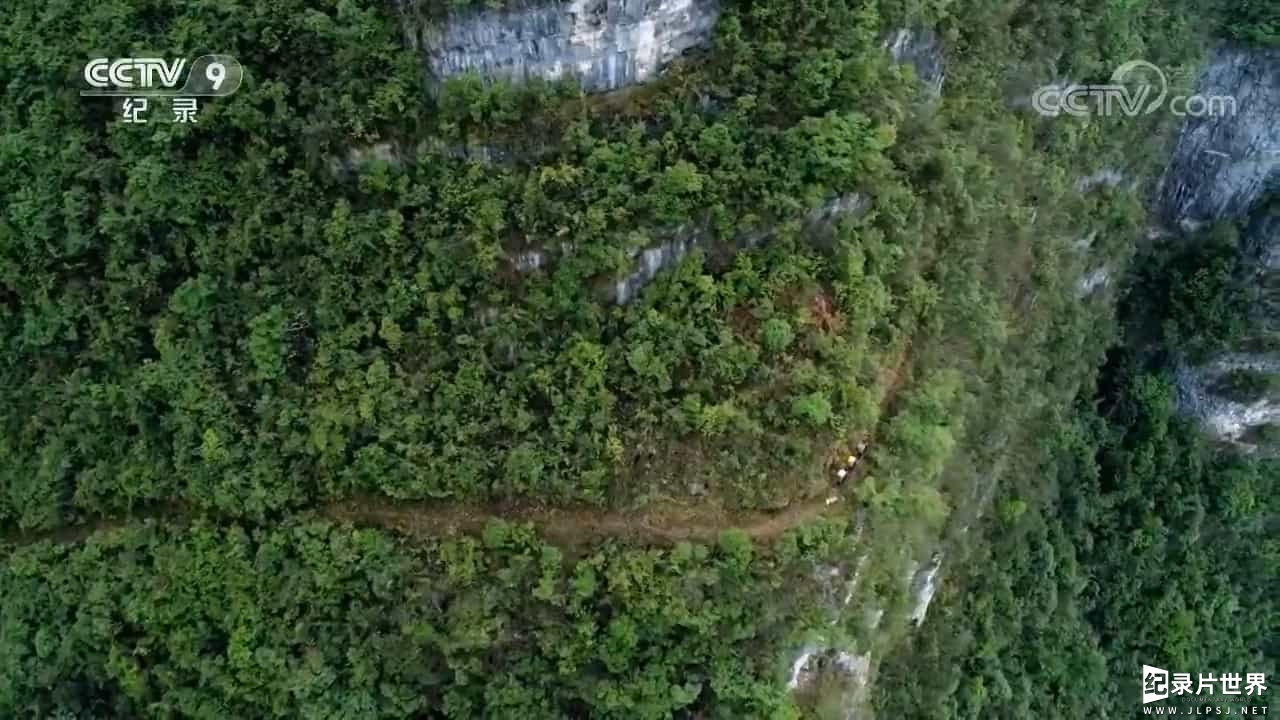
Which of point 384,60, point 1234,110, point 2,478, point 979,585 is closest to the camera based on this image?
point 384,60

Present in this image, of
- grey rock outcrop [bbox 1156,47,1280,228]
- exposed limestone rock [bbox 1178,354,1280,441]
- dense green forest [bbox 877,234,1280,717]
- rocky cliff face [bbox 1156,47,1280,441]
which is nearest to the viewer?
dense green forest [bbox 877,234,1280,717]

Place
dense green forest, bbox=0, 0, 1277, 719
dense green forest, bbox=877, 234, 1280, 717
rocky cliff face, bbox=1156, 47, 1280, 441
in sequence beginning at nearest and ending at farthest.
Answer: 1. dense green forest, bbox=0, 0, 1277, 719
2. dense green forest, bbox=877, 234, 1280, 717
3. rocky cliff face, bbox=1156, 47, 1280, 441

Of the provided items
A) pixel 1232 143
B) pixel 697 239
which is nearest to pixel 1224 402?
pixel 1232 143

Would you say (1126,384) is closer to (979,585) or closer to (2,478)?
(979,585)

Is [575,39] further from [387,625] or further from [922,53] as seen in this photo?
[387,625]

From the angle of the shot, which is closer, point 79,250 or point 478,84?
point 478,84

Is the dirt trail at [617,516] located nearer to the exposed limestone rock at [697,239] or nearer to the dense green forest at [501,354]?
the dense green forest at [501,354]

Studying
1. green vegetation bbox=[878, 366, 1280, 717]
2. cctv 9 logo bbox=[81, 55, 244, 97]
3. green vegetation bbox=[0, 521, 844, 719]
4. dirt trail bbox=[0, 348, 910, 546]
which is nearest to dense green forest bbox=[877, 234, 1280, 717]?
green vegetation bbox=[878, 366, 1280, 717]

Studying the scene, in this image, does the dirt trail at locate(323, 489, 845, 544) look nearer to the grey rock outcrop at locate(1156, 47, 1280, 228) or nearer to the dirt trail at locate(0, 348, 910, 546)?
the dirt trail at locate(0, 348, 910, 546)

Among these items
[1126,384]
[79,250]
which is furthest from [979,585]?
[79,250]
